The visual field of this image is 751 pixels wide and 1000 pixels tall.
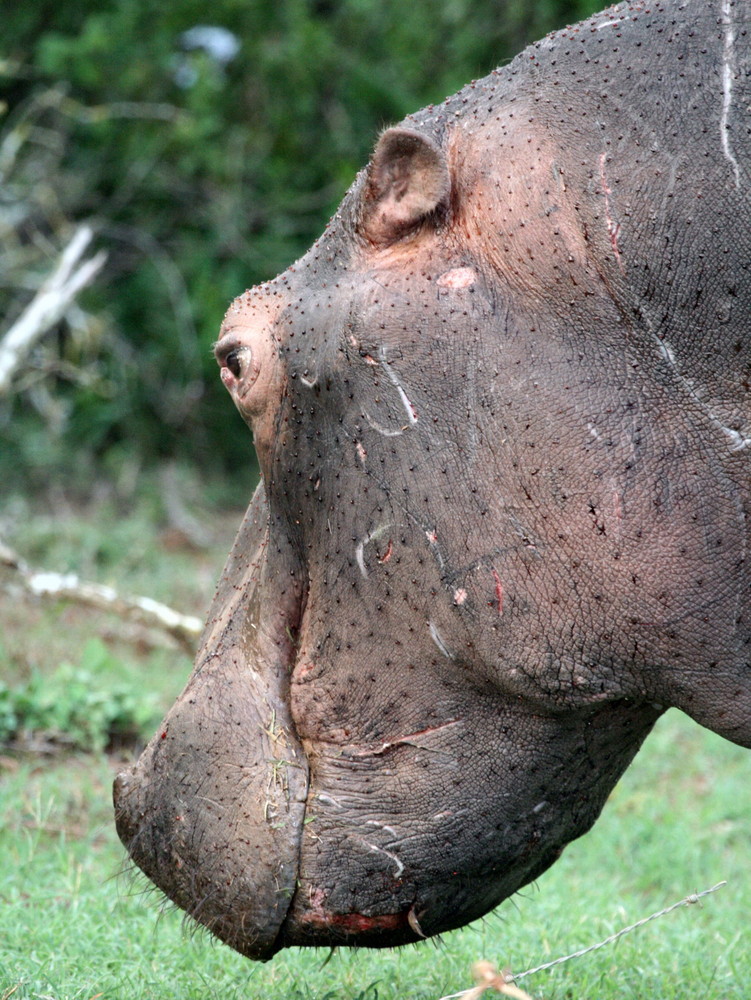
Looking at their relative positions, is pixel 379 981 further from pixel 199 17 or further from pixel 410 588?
pixel 199 17

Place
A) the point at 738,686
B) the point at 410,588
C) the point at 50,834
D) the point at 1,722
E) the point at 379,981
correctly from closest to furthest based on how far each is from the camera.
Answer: the point at 738,686 < the point at 410,588 < the point at 379,981 < the point at 50,834 < the point at 1,722

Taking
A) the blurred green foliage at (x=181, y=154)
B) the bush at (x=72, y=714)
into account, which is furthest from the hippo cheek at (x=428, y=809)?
the blurred green foliage at (x=181, y=154)

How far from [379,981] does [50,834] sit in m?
1.63

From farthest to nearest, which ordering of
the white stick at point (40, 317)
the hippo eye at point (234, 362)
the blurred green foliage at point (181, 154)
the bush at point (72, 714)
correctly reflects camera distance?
the blurred green foliage at point (181, 154), the white stick at point (40, 317), the bush at point (72, 714), the hippo eye at point (234, 362)

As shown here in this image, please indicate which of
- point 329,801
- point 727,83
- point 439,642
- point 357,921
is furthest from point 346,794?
point 727,83

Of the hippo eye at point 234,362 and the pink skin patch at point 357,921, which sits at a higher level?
the hippo eye at point 234,362

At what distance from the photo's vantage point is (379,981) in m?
3.14

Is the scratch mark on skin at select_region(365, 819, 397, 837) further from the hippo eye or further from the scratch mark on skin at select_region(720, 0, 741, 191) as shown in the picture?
the scratch mark on skin at select_region(720, 0, 741, 191)

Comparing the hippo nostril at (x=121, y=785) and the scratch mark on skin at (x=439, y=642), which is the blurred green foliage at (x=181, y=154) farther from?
the scratch mark on skin at (x=439, y=642)

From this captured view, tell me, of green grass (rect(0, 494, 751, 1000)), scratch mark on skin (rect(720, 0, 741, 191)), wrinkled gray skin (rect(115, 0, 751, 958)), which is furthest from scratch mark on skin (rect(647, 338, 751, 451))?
green grass (rect(0, 494, 751, 1000))

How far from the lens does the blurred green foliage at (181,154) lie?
31.9 feet

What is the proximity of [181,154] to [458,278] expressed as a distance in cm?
820

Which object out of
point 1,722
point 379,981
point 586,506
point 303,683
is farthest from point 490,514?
point 1,722

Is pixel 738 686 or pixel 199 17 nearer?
pixel 738 686
